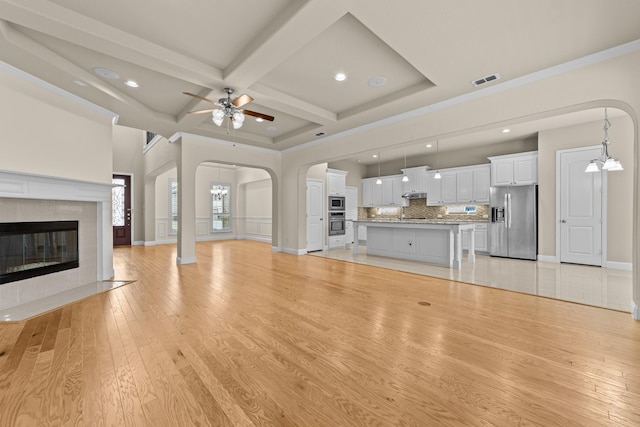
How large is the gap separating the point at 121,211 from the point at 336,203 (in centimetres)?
714

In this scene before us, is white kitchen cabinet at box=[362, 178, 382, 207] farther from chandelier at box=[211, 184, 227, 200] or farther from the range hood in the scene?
chandelier at box=[211, 184, 227, 200]

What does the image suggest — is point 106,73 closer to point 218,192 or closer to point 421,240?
point 421,240

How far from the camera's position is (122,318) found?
2.88 m

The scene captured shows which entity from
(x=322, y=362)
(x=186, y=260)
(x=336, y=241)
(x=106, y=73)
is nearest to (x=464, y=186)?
(x=336, y=241)

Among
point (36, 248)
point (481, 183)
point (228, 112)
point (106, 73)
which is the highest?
point (106, 73)

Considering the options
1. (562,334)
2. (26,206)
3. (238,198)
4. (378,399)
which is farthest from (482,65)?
(238,198)

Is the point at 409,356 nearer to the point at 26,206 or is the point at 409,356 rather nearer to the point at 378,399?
the point at 378,399

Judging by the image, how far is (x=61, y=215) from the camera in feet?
12.6

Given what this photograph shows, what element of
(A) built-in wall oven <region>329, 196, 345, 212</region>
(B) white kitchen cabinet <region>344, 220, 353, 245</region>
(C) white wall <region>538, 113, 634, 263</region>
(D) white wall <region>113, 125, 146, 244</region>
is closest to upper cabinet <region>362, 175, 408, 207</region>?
(B) white kitchen cabinet <region>344, 220, 353, 245</region>

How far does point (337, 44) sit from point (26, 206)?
4284mm

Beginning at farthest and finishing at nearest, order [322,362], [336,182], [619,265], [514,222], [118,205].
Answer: [118,205]
[336,182]
[514,222]
[619,265]
[322,362]

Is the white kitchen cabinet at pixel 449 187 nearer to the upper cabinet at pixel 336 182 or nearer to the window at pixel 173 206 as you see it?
the upper cabinet at pixel 336 182

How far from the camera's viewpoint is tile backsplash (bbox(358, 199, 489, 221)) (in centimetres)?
764

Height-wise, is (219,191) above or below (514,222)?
above
